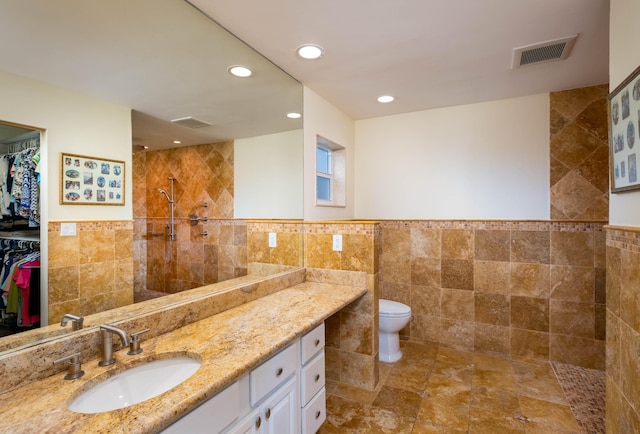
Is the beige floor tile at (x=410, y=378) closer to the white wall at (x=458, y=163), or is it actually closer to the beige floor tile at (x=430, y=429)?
the beige floor tile at (x=430, y=429)

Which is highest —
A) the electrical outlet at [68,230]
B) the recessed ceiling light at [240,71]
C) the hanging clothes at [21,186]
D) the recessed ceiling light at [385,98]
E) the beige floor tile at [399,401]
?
the recessed ceiling light at [385,98]

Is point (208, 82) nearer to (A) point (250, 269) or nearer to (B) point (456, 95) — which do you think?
(A) point (250, 269)

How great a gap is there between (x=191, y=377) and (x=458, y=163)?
9.40 ft

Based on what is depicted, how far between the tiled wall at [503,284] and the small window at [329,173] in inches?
24.7

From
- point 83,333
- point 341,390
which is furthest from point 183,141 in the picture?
point 341,390

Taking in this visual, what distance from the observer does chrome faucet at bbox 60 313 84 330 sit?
118 cm

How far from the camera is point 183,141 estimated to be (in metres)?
1.65

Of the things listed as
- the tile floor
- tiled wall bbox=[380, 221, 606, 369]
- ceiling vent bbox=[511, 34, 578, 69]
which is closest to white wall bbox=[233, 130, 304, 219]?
tiled wall bbox=[380, 221, 606, 369]

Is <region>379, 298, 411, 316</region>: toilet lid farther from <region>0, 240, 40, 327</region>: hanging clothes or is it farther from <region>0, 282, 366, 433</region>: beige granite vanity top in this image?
<region>0, 240, 40, 327</region>: hanging clothes

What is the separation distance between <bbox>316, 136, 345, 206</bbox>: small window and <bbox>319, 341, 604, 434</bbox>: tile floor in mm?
1576

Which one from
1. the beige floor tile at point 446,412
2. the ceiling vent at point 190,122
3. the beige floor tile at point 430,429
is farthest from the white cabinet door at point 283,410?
the ceiling vent at point 190,122

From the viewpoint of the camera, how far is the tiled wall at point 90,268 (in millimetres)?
1152

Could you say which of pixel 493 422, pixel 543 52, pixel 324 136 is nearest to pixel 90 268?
pixel 324 136

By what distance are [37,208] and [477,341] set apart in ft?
10.8
